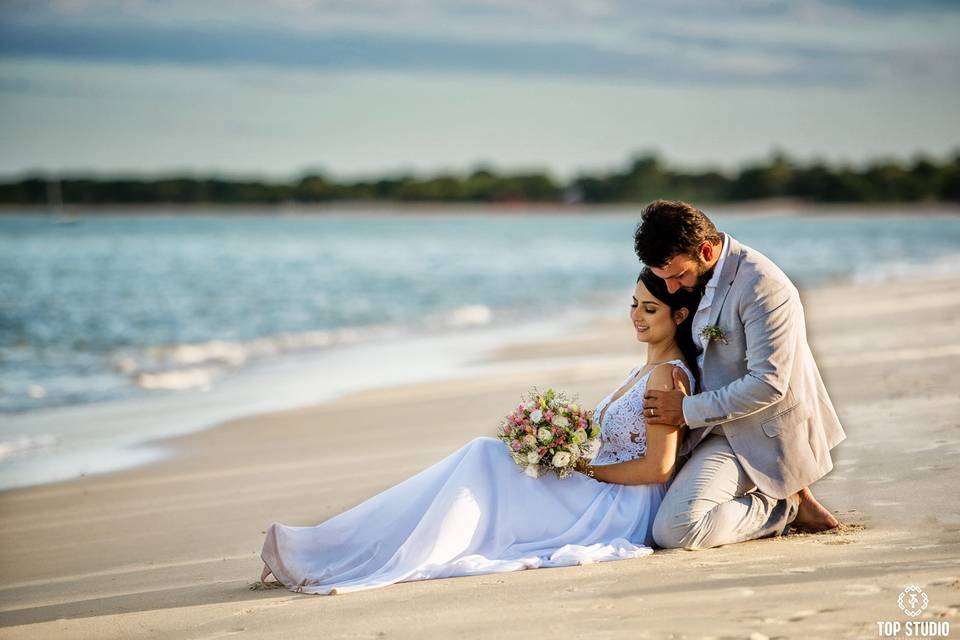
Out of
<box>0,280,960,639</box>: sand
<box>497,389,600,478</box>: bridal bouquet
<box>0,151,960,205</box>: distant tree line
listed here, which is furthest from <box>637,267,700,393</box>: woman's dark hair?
<box>0,151,960,205</box>: distant tree line

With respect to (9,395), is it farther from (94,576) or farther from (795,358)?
(795,358)

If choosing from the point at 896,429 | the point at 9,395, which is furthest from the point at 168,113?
the point at 896,429

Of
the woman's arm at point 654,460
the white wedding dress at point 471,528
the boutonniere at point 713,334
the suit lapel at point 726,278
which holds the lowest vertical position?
the white wedding dress at point 471,528

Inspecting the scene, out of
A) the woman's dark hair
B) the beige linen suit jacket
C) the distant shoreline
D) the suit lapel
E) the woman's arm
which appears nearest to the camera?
the beige linen suit jacket

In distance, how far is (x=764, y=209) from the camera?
11962 cm

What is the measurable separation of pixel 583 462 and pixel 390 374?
29.0 feet

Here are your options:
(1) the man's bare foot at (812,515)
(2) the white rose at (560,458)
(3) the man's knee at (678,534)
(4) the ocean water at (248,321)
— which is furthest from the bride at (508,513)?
(4) the ocean water at (248,321)

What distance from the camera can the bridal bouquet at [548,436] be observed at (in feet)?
17.6

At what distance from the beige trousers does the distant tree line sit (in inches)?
3913

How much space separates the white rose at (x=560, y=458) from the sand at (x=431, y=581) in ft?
1.68

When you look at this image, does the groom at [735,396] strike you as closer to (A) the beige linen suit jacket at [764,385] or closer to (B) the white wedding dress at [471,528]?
(A) the beige linen suit jacket at [764,385]

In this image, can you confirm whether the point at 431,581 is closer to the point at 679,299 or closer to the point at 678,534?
the point at 678,534

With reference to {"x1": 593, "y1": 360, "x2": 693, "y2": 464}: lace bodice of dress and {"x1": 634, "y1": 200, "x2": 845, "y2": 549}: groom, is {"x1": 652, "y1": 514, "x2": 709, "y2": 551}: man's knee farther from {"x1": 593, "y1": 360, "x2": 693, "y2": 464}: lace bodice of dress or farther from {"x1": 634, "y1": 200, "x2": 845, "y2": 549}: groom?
{"x1": 593, "y1": 360, "x2": 693, "y2": 464}: lace bodice of dress

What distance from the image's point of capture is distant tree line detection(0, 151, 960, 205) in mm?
107438
